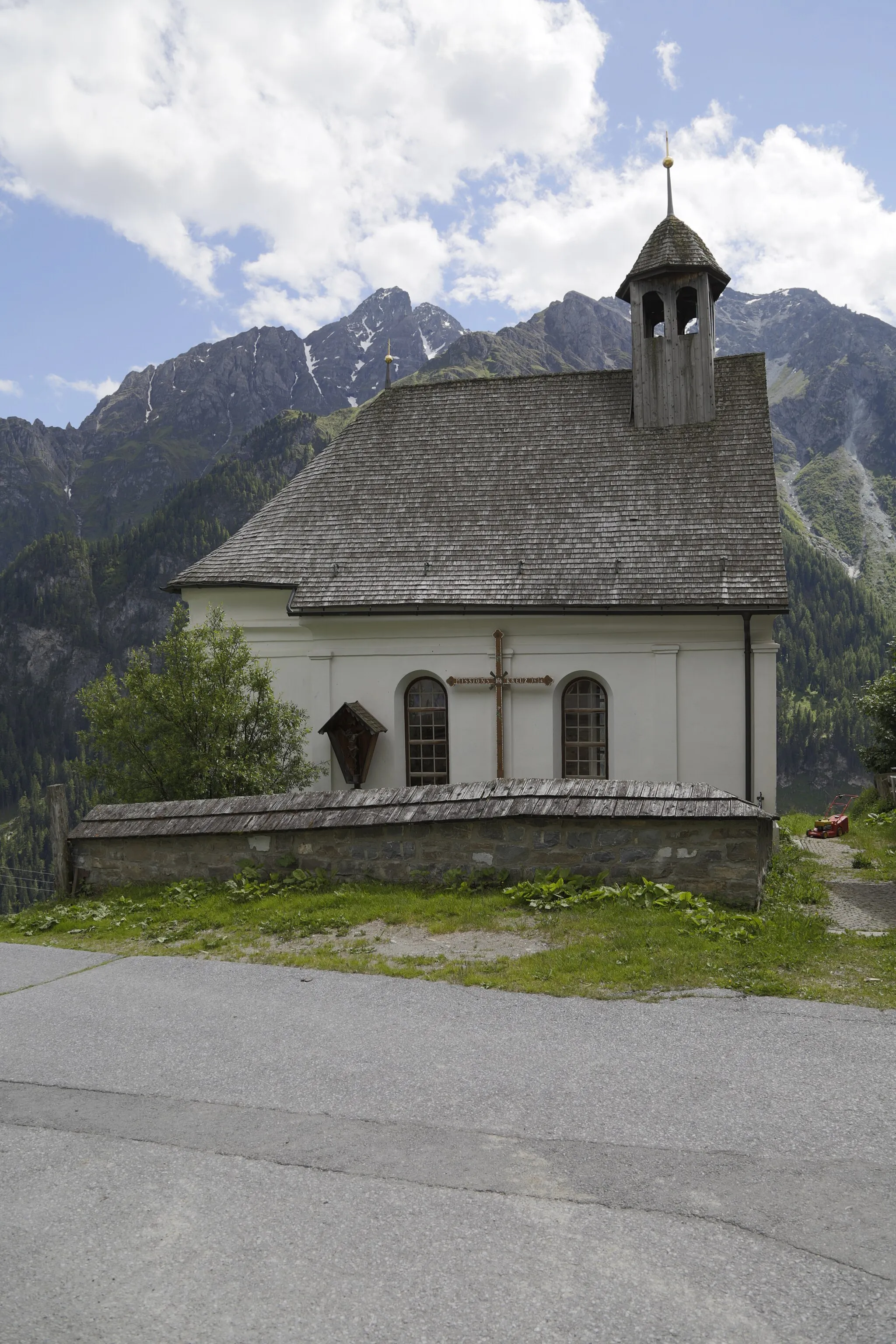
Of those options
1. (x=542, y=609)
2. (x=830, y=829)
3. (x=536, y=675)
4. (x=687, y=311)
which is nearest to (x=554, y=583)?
(x=542, y=609)

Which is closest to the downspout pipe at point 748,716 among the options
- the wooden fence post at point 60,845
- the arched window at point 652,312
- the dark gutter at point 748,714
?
the dark gutter at point 748,714

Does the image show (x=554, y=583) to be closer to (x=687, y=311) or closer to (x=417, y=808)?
(x=417, y=808)

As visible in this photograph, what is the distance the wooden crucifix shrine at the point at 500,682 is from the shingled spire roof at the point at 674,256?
28.8 feet

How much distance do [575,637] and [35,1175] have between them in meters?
14.3

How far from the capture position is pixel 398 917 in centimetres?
955

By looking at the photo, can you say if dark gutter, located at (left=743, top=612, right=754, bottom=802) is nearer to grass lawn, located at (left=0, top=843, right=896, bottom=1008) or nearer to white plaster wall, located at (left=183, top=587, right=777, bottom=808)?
white plaster wall, located at (left=183, top=587, right=777, bottom=808)

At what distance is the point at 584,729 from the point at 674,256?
35.2 ft

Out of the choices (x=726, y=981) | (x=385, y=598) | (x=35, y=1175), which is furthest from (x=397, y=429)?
(x=35, y=1175)

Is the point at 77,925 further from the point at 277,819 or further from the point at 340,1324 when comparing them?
the point at 340,1324

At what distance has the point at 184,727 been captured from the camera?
1470 centimetres

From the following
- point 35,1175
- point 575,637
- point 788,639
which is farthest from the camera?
point 788,639

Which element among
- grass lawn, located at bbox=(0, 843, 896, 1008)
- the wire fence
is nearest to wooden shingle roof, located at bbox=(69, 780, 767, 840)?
grass lawn, located at bbox=(0, 843, 896, 1008)

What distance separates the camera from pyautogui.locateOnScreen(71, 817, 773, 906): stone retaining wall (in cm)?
970

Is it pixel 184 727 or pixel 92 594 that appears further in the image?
pixel 92 594
